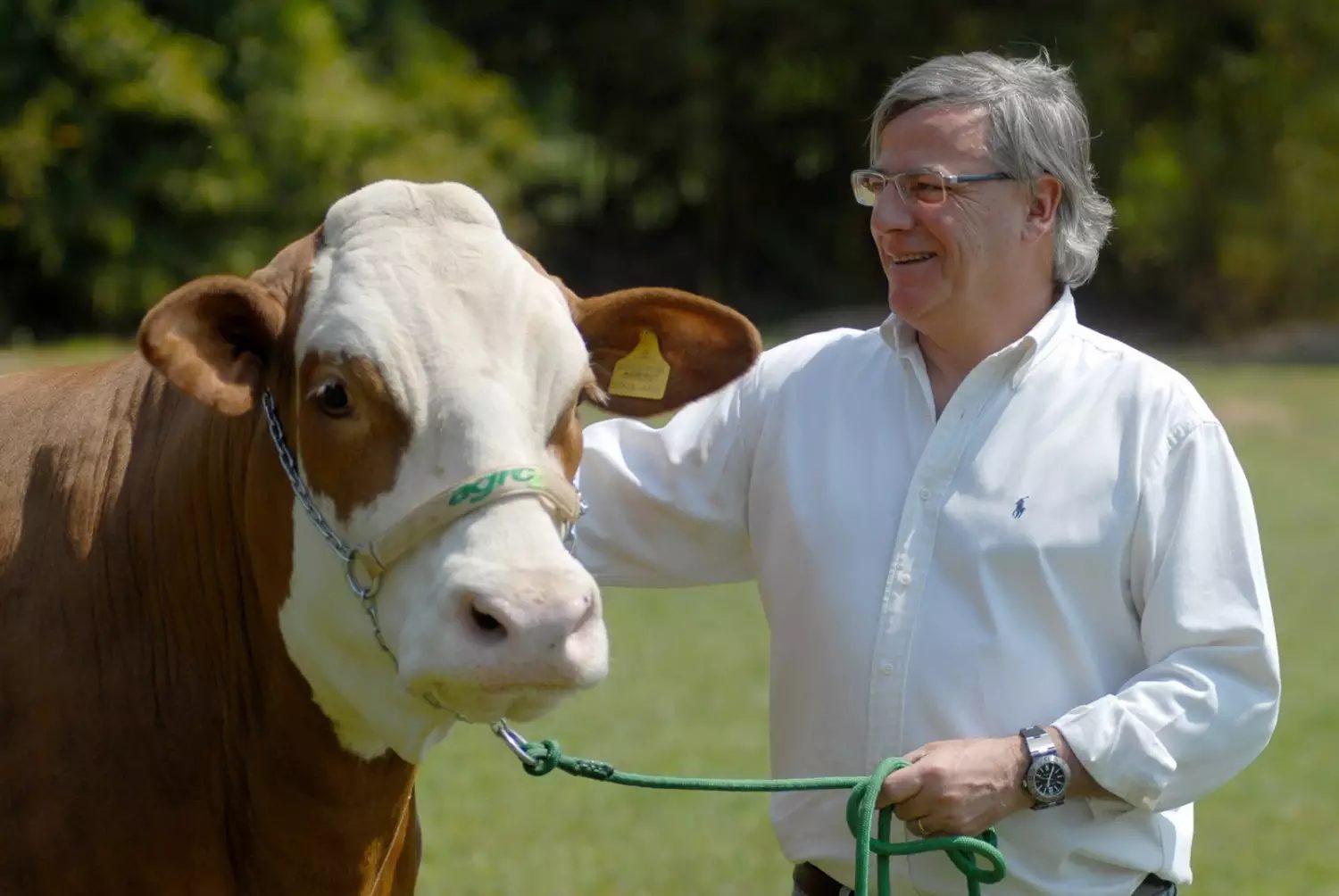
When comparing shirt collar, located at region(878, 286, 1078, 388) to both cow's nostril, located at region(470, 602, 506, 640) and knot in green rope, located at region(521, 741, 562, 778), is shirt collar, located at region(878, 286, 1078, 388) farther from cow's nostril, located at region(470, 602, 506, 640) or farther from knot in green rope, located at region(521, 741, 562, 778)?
cow's nostril, located at region(470, 602, 506, 640)

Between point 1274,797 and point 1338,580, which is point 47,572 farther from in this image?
point 1338,580

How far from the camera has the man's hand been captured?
315cm

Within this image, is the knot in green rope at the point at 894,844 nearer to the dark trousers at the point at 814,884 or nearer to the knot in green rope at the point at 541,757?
the dark trousers at the point at 814,884

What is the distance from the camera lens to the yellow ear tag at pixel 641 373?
3396 millimetres

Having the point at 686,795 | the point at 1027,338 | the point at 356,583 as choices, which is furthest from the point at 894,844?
the point at 686,795

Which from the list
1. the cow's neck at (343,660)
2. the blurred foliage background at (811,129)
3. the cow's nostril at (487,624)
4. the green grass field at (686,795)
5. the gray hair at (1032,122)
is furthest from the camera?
the blurred foliage background at (811,129)

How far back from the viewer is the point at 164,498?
3188 millimetres

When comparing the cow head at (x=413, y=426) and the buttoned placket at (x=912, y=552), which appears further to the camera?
the buttoned placket at (x=912, y=552)

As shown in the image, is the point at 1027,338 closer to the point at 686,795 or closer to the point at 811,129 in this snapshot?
the point at 686,795

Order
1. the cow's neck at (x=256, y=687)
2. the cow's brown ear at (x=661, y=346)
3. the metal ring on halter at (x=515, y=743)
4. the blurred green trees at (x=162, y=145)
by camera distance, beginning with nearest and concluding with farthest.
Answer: the cow's neck at (x=256, y=687)
the metal ring on halter at (x=515, y=743)
the cow's brown ear at (x=661, y=346)
the blurred green trees at (x=162, y=145)

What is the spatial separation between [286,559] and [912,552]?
1093 millimetres

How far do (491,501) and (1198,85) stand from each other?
26.7m

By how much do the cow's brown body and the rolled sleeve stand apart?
3.95ft

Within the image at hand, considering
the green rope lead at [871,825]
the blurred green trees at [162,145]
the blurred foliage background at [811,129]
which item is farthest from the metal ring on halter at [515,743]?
the blurred foliage background at [811,129]
